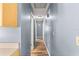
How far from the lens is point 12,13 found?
2098 mm

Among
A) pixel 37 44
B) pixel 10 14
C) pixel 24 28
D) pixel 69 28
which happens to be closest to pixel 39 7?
pixel 37 44

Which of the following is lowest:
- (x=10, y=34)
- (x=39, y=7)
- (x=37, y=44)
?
(x=37, y=44)

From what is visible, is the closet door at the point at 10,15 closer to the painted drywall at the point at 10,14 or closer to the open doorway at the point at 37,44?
the painted drywall at the point at 10,14

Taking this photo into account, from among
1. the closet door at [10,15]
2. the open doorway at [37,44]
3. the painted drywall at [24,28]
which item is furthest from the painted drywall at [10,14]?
the open doorway at [37,44]

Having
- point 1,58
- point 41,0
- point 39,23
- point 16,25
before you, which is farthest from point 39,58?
point 39,23

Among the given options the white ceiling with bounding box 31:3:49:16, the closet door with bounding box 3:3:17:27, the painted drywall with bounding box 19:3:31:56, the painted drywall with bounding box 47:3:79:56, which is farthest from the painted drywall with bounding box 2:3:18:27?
the white ceiling with bounding box 31:3:49:16

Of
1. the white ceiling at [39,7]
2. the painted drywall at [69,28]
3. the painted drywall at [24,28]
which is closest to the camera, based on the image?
the painted drywall at [69,28]

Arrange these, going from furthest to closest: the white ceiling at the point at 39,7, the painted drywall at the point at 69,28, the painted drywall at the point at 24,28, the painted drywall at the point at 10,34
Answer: the white ceiling at the point at 39,7
the painted drywall at the point at 24,28
the painted drywall at the point at 10,34
the painted drywall at the point at 69,28

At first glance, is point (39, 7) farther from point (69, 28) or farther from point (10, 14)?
point (69, 28)

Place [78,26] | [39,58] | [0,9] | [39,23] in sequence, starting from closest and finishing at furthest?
[39,58]
[78,26]
[0,9]
[39,23]

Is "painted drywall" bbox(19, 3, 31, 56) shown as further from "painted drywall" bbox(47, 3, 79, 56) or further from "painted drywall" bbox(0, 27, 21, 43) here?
"painted drywall" bbox(47, 3, 79, 56)

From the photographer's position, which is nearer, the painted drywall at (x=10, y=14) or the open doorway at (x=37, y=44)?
the painted drywall at (x=10, y=14)

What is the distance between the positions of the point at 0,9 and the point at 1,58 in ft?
3.70

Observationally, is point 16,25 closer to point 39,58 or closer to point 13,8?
point 13,8
